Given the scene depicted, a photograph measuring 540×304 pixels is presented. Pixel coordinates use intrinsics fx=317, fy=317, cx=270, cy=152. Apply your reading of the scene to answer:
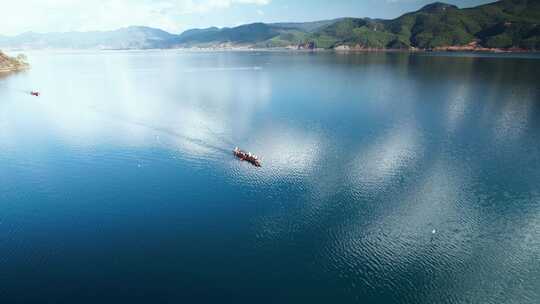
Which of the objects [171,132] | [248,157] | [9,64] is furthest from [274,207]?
[9,64]

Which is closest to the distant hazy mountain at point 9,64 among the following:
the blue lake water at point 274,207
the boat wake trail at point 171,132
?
the blue lake water at point 274,207

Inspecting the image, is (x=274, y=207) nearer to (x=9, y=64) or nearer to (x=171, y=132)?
(x=171, y=132)

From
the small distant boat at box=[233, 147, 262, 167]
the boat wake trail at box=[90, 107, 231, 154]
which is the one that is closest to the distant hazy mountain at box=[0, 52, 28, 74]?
the boat wake trail at box=[90, 107, 231, 154]

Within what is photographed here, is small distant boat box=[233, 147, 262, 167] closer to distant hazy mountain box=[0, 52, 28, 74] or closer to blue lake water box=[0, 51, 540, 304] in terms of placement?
blue lake water box=[0, 51, 540, 304]

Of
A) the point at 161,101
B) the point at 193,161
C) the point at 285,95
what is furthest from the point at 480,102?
the point at 161,101

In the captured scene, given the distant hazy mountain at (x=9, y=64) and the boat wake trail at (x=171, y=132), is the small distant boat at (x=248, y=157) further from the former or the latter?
the distant hazy mountain at (x=9, y=64)
